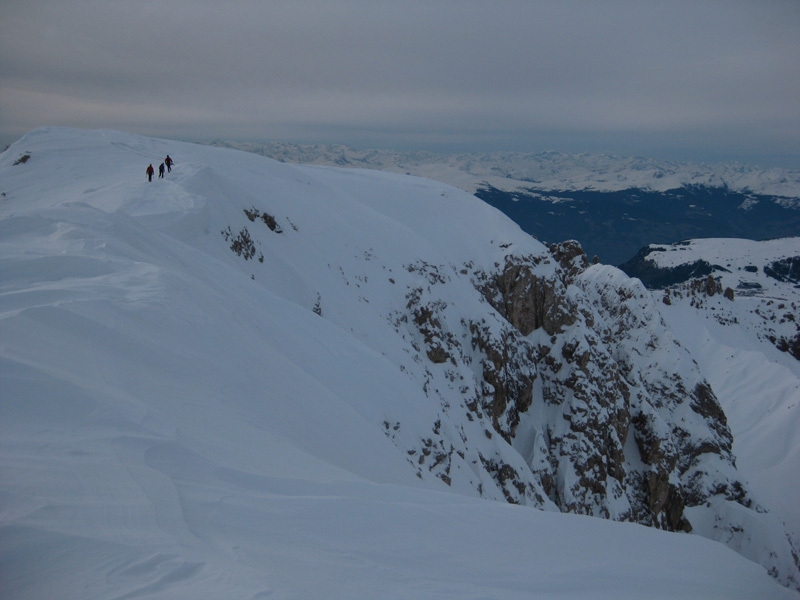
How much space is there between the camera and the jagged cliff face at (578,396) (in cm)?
2867

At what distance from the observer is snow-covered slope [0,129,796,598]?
4543 millimetres

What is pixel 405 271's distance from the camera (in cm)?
3117

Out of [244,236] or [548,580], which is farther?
[244,236]

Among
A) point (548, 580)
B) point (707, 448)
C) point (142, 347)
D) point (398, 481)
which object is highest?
point (142, 347)

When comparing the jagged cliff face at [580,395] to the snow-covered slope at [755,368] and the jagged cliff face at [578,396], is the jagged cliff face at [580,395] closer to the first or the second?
the jagged cliff face at [578,396]

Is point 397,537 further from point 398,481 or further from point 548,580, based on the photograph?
point 398,481

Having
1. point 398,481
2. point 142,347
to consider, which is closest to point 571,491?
point 398,481

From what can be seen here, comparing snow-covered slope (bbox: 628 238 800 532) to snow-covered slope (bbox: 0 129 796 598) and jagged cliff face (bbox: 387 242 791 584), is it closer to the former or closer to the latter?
jagged cliff face (bbox: 387 242 791 584)

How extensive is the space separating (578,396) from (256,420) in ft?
107

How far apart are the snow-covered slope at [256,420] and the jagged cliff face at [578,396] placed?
0.38m

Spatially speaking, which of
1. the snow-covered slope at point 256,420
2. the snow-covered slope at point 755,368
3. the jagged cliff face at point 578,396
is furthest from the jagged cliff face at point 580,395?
the snow-covered slope at point 755,368

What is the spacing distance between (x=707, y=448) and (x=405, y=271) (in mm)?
35911

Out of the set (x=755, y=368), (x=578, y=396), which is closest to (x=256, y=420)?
(x=578, y=396)

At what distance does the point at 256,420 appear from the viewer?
8.71 meters
